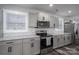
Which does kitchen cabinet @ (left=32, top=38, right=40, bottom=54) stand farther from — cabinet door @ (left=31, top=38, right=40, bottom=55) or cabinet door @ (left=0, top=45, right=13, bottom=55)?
cabinet door @ (left=0, top=45, right=13, bottom=55)

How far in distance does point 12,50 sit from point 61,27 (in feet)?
12.7

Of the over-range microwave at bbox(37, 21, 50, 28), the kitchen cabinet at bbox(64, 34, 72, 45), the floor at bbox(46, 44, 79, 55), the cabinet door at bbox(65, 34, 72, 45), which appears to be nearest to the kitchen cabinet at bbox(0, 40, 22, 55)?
the over-range microwave at bbox(37, 21, 50, 28)

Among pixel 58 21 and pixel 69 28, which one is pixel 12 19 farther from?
pixel 69 28

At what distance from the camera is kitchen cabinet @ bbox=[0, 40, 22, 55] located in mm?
2273

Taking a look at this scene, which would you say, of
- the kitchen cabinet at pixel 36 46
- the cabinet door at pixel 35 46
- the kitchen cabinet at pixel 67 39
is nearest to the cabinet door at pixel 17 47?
the cabinet door at pixel 35 46

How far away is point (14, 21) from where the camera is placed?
325 cm

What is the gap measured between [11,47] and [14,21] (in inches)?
48.8

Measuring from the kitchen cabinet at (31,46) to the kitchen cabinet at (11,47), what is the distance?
207mm

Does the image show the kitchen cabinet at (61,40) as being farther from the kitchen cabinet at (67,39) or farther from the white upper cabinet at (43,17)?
the white upper cabinet at (43,17)

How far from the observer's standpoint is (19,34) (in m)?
3.31

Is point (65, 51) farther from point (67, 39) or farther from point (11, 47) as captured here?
point (11, 47)

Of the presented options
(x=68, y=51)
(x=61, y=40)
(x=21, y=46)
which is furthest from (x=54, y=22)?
(x=21, y=46)

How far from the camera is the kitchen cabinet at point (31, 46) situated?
2792 mm
